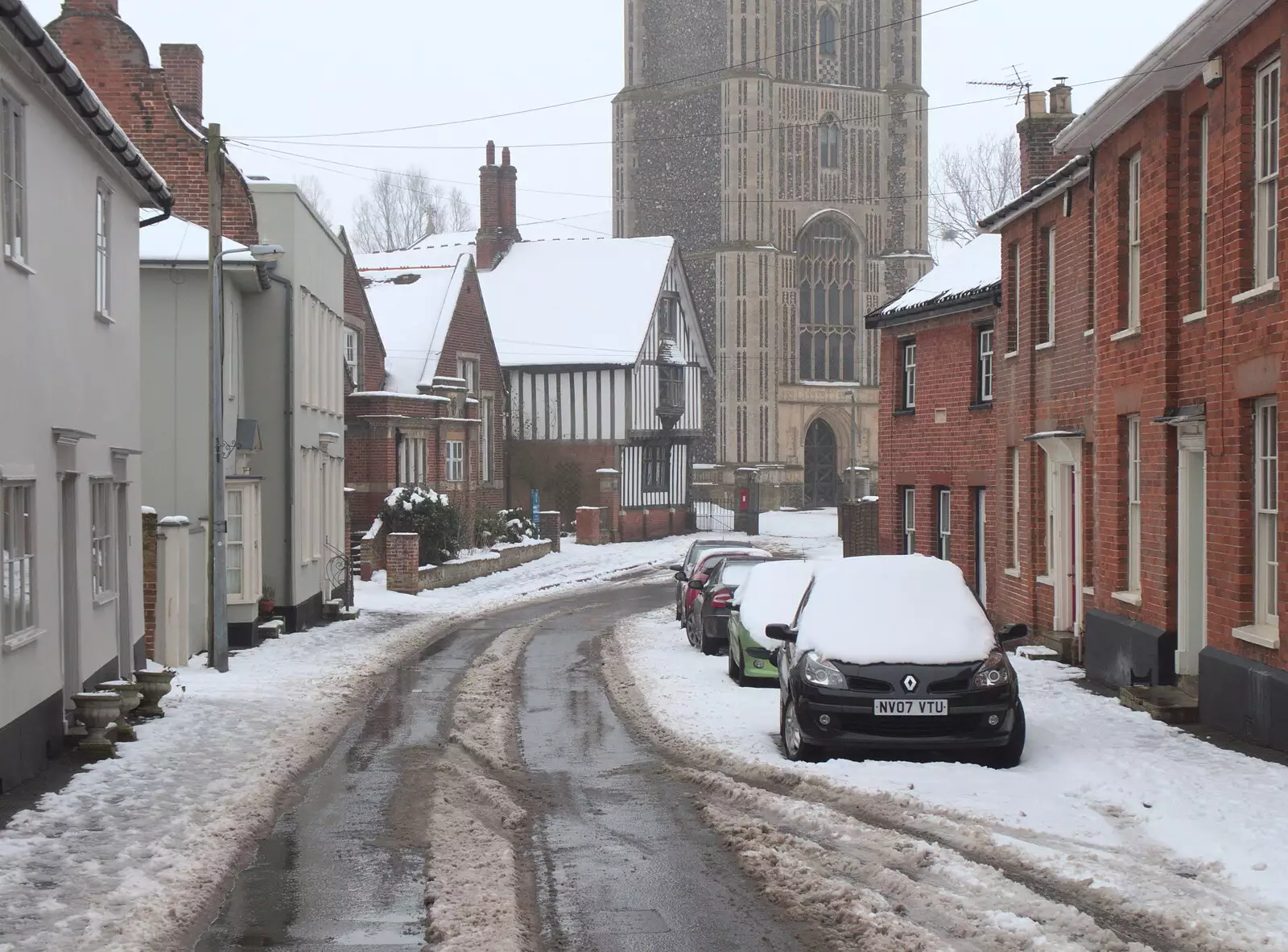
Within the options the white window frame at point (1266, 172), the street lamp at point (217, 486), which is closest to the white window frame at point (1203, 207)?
the white window frame at point (1266, 172)

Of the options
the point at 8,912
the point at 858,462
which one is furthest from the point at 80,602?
the point at 858,462

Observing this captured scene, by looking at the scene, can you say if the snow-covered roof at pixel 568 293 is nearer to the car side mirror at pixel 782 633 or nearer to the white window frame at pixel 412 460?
the white window frame at pixel 412 460

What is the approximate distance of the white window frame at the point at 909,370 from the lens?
92.7 ft

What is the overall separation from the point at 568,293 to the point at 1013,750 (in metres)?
50.3

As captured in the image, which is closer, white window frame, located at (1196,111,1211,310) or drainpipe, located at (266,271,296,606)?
white window frame, located at (1196,111,1211,310)

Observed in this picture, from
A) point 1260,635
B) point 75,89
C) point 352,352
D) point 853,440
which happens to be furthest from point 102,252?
point 853,440

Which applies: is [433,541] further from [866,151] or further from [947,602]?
[866,151]

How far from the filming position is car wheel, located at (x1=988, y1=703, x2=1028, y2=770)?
39.2 ft

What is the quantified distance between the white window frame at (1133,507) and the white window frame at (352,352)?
86.5ft

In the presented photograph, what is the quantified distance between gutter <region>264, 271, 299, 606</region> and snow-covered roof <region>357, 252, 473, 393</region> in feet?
60.9

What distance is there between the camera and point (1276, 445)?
→ 42.5ft

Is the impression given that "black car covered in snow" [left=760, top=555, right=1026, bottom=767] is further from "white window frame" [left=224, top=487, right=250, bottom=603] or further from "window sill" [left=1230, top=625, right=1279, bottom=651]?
"white window frame" [left=224, top=487, right=250, bottom=603]

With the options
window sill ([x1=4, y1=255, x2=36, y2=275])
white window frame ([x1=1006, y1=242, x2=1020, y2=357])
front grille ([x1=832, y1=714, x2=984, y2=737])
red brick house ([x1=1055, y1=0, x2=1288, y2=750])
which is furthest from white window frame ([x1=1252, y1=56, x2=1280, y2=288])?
window sill ([x1=4, y1=255, x2=36, y2=275])

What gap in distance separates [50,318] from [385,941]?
24.3 feet
